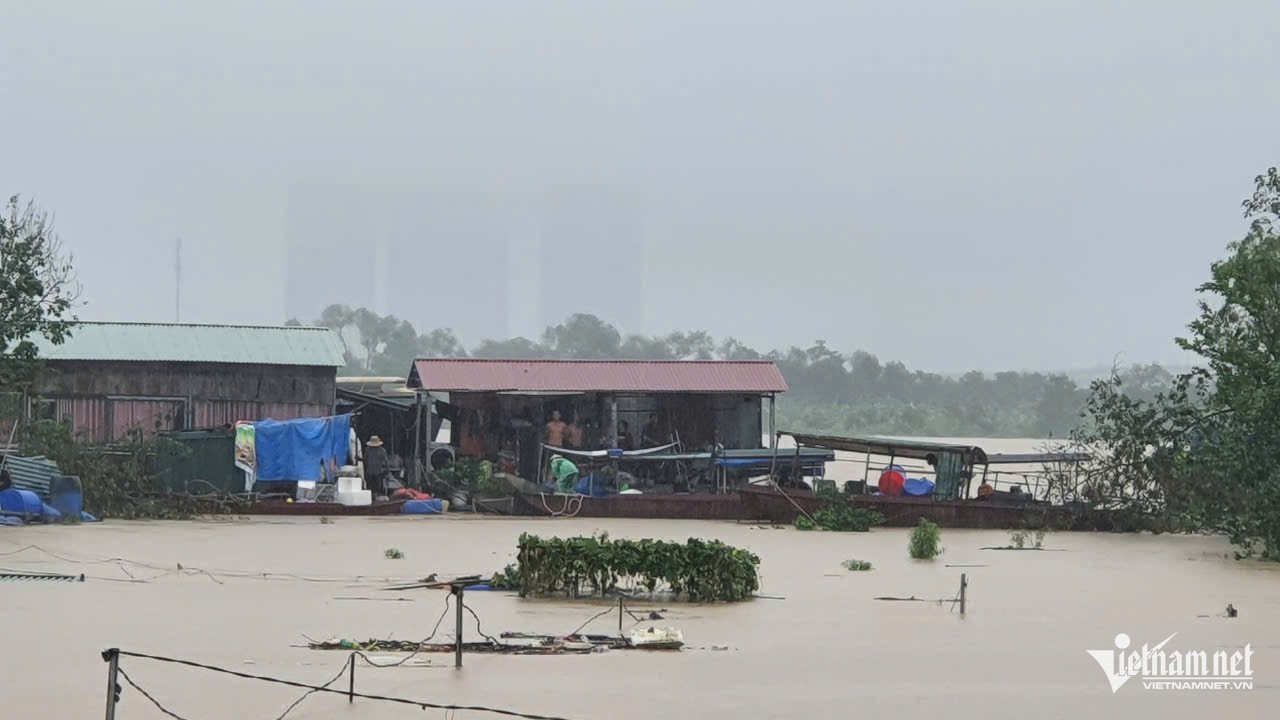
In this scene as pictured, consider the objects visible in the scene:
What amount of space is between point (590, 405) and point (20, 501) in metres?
11.5

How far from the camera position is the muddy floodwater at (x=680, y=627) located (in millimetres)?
10172

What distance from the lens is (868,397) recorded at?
296 ft

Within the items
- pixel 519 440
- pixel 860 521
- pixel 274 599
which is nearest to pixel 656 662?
pixel 274 599

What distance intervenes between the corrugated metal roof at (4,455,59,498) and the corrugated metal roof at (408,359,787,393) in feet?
26.2

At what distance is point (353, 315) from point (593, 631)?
94.3 meters

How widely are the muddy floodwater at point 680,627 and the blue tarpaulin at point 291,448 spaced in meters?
5.32

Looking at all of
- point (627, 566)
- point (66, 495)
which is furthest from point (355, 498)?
point (627, 566)

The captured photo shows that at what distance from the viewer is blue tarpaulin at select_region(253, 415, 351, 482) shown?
2720 cm

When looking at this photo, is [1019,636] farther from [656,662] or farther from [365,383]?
[365,383]

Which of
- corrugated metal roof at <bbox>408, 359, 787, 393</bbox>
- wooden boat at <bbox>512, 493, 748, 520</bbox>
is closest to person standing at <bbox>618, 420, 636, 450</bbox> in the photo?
corrugated metal roof at <bbox>408, 359, 787, 393</bbox>

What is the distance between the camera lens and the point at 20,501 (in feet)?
72.5

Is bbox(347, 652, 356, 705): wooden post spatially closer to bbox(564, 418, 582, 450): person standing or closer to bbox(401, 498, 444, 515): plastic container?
bbox(401, 498, 444, 515): plastic container

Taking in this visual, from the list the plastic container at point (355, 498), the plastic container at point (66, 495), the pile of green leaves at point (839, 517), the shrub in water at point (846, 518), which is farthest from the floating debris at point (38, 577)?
the shrub in water at point (846, 518)

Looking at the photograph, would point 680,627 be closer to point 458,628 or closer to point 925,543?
point 458,628
